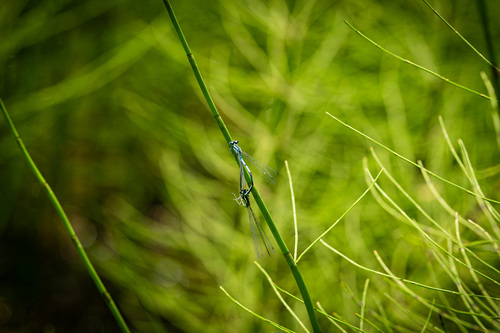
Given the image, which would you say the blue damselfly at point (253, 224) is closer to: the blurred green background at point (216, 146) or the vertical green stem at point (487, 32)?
the blurred green background at point (216, 146)

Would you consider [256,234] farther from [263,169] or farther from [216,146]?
[216,146]

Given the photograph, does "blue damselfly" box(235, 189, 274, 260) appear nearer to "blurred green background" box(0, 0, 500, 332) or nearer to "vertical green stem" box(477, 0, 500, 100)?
"blurred green background" box(0, 0, 500, 332)

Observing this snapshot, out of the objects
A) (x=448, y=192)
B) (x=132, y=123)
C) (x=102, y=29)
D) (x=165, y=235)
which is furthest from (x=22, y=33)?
(x=448, y=192)

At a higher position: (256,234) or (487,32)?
(487,32)

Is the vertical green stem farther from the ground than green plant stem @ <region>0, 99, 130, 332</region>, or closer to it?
farther from the ground

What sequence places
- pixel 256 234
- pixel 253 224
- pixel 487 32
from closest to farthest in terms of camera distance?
pixel 487 32 < pixel 253 224 < pixel 256 234

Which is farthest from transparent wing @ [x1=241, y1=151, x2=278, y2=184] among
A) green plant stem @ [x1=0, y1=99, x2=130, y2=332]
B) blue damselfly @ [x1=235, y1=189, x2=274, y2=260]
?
green plant stem @ [x1=0, y1=99, x2=130, y2=332]

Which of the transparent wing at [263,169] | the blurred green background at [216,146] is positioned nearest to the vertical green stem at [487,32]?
the transparent wing at [263,169]

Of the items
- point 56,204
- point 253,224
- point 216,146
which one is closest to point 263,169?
point 253,224

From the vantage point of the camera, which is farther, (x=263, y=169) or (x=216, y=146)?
(x=216, y=146)

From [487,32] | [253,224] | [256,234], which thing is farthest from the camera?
[256,234]
